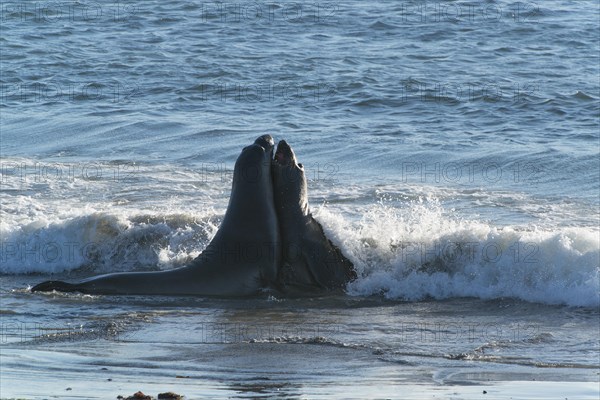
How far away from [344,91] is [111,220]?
9.34 m

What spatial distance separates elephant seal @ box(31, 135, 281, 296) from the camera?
37.5 feet

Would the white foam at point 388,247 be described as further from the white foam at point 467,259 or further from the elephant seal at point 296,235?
the elephant seal at point 296,235

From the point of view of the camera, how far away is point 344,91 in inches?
899

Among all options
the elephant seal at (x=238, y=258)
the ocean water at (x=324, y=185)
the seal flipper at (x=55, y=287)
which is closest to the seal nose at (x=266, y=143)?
the elephant seal at (x=238, y=258)

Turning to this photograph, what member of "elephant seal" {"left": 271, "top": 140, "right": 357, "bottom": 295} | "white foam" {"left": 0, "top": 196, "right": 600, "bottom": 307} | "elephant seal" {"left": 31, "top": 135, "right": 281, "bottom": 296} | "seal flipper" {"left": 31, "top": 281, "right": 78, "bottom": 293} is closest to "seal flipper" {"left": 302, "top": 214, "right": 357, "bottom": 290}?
"elephant seal" {"left": 271, "top": 140, "right": 357, "bottom": 295}

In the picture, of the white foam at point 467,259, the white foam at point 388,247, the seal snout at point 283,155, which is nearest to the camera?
the seal snout at point 283,155

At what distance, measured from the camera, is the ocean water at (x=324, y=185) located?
878 cm

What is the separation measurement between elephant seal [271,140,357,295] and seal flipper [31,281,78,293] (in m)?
2.11

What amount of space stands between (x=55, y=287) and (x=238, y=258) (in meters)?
1.90

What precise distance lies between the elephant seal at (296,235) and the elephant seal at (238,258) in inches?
3.5

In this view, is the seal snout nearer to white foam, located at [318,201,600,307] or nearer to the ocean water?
the ocean water

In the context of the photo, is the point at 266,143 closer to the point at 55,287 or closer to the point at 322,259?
the point at 322,259

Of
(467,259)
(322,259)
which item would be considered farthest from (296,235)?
(467,259)

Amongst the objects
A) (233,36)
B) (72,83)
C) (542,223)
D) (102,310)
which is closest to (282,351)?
(102,310)
